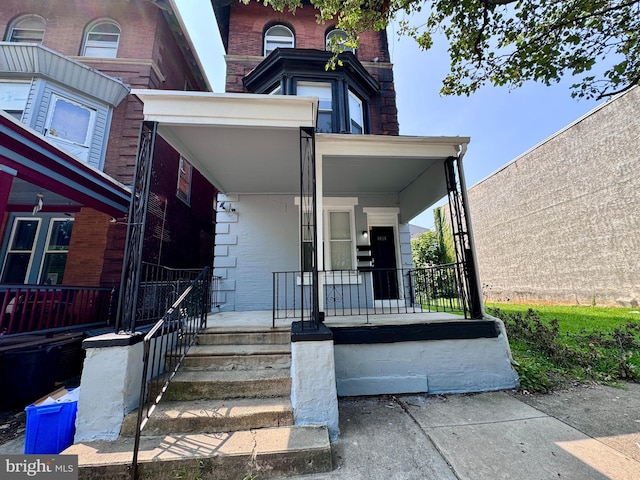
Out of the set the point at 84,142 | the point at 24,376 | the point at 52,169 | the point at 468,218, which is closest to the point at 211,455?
the point at 24,376

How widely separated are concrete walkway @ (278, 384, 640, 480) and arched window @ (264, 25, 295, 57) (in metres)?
9.35

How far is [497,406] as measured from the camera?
3.38 meters

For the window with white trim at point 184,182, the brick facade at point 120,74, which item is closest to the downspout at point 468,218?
the brick facade at point 120,74

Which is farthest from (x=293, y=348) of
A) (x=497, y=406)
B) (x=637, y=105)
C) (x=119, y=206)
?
(x=637, y=105)

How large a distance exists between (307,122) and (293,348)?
9.56ft

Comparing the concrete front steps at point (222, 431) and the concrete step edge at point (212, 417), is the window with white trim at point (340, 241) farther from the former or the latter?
the concrete step edge at point (212, 417)

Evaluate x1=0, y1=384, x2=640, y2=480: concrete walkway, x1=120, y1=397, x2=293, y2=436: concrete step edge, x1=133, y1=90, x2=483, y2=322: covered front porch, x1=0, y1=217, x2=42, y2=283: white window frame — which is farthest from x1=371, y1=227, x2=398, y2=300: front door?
x1=0, y1=217, x2=42, y2=283: white window frame

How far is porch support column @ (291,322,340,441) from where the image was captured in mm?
2738

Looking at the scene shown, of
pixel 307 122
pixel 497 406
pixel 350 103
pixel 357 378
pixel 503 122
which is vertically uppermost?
pixel 503 122

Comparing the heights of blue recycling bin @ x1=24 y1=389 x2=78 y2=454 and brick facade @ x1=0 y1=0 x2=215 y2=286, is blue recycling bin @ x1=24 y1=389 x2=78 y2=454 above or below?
below

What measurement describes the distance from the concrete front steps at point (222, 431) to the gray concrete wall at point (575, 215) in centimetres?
1162

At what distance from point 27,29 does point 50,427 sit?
11.3 m

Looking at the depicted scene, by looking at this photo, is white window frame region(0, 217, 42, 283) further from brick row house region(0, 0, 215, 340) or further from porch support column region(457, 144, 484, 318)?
porch support column region(457, 144, 484, 318)

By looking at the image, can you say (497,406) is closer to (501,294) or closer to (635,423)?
(635,423)
